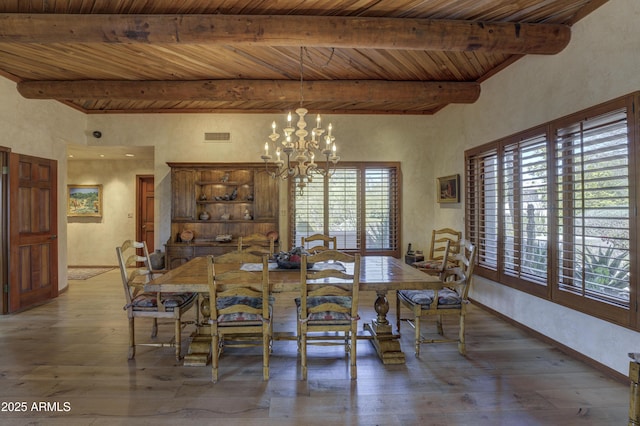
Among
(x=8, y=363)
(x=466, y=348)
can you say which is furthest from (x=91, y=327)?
(x=466, y=348)

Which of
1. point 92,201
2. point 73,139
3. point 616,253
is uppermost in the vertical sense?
point 73,139

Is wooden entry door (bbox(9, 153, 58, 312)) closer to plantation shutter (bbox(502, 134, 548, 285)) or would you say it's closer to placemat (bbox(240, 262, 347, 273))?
placemat (bbox(240, 262, 347, 273))

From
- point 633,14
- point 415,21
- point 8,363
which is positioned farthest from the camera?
point 415,21

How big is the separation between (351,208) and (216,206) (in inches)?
97.4

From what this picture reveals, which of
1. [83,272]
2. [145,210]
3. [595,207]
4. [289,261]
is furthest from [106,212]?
[595,207]

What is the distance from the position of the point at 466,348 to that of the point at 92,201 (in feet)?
26.8

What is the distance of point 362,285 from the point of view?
261 centimetres

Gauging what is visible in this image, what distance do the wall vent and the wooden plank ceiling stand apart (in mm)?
453

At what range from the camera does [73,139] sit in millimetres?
5434

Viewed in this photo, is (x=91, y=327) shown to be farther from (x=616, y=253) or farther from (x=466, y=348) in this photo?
(x=616, y=253)

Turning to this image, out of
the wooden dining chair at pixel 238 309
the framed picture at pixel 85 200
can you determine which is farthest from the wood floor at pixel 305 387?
the framed picture at pixel 85 200

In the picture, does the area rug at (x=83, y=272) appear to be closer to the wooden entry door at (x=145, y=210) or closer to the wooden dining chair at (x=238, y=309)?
the wooden entry door at (x=145, y=210)

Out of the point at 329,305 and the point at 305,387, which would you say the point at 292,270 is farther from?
the point at 305,387

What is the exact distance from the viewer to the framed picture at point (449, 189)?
5066mm
